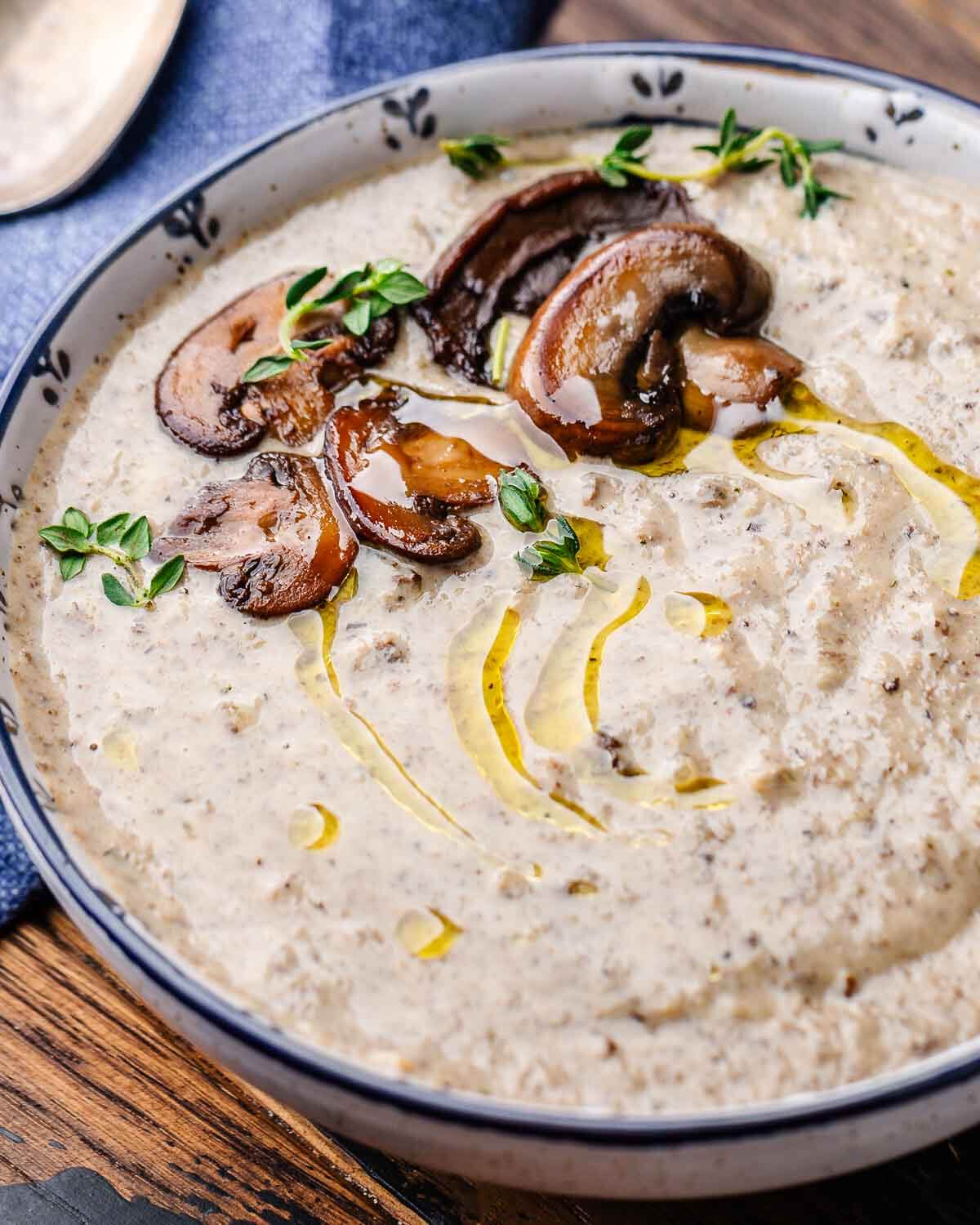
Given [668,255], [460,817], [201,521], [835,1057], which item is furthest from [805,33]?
[835,1057]

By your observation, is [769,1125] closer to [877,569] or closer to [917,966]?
[917,966]

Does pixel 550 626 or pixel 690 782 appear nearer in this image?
pixel 690 782


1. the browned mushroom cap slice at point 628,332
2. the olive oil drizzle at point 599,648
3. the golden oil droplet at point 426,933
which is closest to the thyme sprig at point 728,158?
the browned mushroom cap slice at point 628,332

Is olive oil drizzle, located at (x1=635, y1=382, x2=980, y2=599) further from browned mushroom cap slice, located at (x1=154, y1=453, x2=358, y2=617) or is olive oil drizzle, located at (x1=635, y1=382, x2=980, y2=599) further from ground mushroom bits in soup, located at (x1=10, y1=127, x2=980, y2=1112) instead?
browned mushroom cap slice, located at (x1=154, y1=453, x2=358, y2=617)

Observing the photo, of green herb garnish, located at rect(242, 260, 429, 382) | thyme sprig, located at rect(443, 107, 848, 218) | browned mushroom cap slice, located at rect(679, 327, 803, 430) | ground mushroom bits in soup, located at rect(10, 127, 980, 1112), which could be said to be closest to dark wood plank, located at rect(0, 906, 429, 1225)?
ground mushroom bits in soup, located at rect(10, 127, 980, 1112)

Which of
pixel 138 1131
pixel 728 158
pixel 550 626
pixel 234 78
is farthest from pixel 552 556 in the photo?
pixel 234 78

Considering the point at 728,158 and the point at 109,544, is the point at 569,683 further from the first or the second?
the point at 728,158
